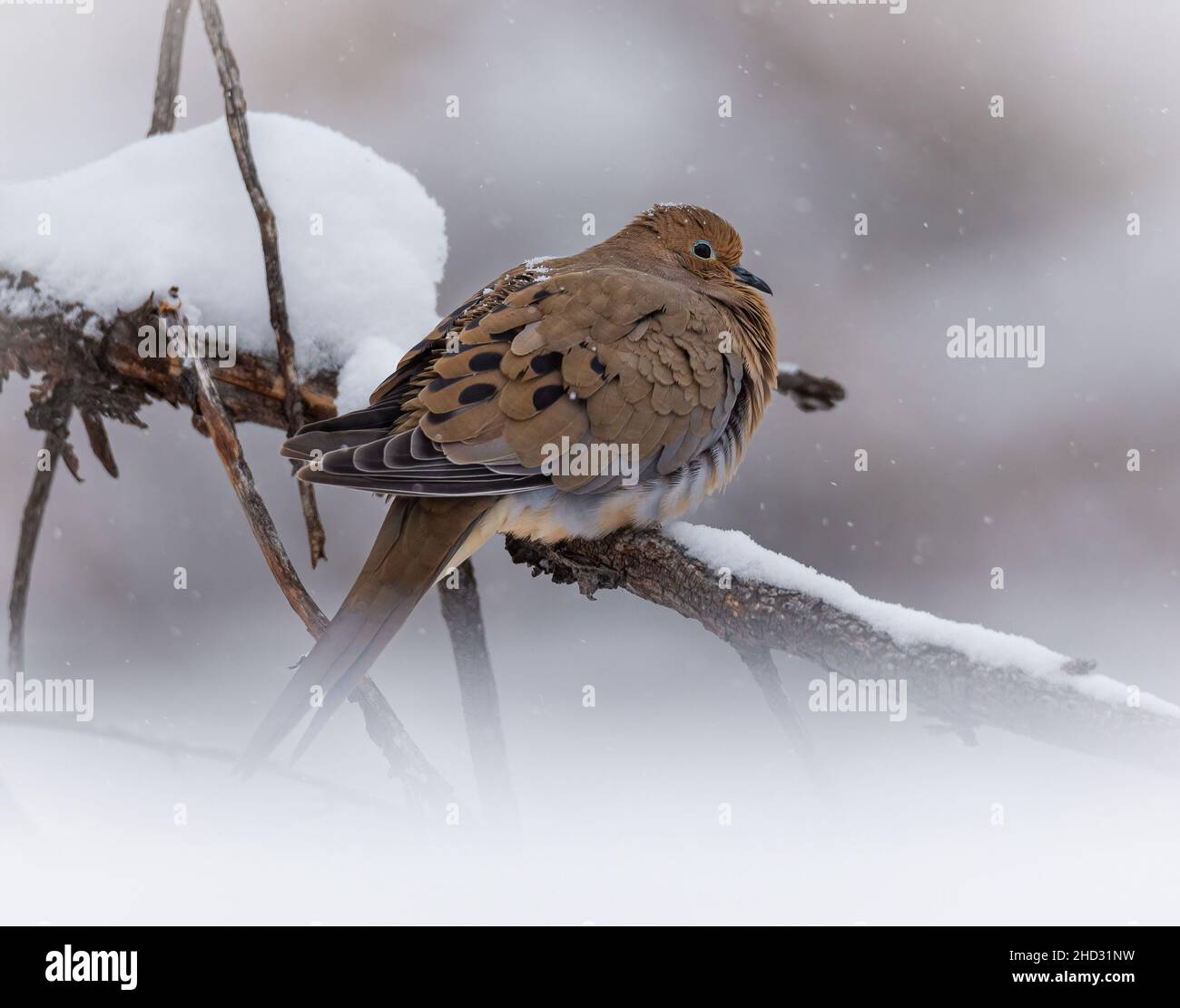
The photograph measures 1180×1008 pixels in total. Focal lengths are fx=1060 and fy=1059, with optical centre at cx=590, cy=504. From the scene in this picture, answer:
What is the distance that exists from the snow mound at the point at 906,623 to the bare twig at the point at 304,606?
0.67 m

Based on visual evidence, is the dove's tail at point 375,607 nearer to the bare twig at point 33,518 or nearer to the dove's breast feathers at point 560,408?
the dove's breast feathers at point 560,408

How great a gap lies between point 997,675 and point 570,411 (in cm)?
96

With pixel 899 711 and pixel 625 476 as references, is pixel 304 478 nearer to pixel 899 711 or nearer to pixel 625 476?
pixel 625 476

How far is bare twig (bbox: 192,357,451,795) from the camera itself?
1.77m

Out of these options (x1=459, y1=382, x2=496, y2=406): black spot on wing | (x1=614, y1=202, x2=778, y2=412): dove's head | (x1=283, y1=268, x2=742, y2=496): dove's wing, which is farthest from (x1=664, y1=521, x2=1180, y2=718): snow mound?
(x1=614, y1=202, x2=778, y2=412): dove's head

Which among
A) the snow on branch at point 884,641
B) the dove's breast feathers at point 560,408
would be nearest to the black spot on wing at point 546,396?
the dove's breast feathers at point 560,408

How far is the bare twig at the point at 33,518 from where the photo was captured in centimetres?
245

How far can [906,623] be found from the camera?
1.65 m

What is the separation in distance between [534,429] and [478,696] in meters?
0.65

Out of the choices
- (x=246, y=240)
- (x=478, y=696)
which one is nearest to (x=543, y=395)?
(x=478, y=696)

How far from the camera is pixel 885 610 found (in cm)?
170

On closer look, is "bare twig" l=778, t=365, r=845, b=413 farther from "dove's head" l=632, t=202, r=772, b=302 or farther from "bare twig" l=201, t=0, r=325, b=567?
"bare twig" l=201, t=0, r=325, b=567

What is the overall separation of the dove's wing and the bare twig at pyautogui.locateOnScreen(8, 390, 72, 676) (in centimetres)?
86

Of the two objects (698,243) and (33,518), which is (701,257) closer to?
(698,243)
